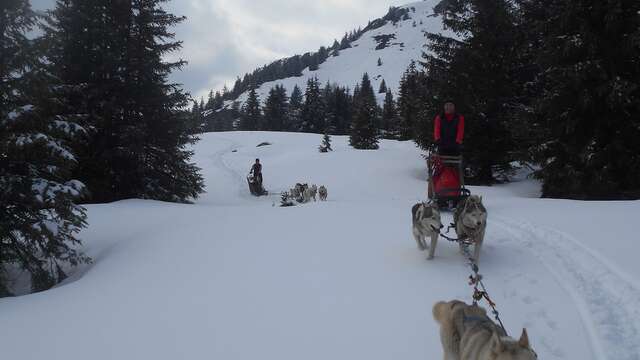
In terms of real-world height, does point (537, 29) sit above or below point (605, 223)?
above

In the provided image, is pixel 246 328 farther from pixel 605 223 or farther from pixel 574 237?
pixel 605 223

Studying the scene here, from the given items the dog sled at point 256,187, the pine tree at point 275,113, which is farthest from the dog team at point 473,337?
the pine tree at point 275,113

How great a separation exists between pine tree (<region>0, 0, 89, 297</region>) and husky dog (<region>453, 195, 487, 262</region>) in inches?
285

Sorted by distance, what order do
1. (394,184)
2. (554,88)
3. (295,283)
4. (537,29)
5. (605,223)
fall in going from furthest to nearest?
(394,184), (537,29), (554,88), (605,223), (295,283)

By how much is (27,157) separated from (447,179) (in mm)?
8288

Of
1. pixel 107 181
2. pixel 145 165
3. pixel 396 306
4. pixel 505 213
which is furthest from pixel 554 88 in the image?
pixel 107 181

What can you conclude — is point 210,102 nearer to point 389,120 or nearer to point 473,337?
point 389,120

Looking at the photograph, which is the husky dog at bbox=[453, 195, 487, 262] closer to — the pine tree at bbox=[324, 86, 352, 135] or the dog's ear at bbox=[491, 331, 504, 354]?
the dog's ear at bbox=[491, 331, 504, 354]

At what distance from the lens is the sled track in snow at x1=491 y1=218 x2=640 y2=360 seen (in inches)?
159

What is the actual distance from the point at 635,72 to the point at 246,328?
47.8ft

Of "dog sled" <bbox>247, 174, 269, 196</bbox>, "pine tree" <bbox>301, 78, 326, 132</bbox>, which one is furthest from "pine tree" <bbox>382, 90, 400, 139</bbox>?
"dog sled" <bbox>247, 174, 269, 196</bbox>

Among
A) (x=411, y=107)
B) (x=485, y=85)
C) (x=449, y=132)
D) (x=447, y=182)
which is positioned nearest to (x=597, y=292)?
(x=447, y=182)

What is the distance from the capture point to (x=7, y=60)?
306 inches

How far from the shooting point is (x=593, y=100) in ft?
44.0
